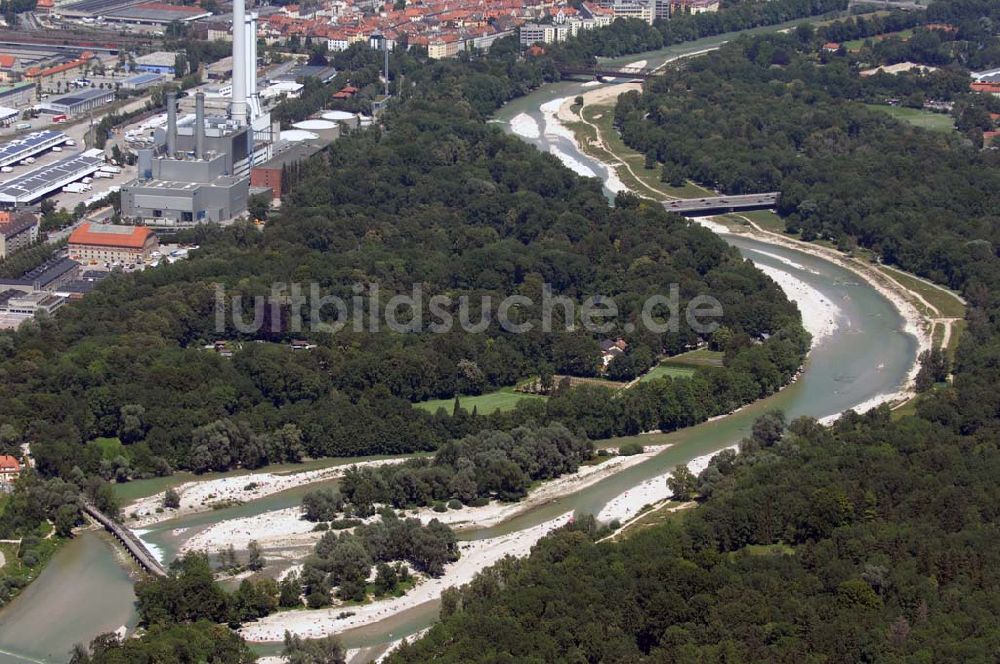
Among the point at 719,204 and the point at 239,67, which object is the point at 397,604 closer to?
the point at 719,204

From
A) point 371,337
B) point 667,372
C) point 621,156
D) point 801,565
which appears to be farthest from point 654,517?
point 621,156

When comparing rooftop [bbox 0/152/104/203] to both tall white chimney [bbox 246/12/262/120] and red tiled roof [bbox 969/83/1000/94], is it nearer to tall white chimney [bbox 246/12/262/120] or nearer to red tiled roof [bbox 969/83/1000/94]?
tall white chimney [bbox 246/12/262/120]

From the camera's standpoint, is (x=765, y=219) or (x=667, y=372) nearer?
(x=667, y=372)

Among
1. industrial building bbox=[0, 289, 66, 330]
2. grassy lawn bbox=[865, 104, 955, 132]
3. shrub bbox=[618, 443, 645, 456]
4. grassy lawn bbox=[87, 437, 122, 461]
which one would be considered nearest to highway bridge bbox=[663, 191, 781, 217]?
grassy lawn bbox=[865, 104, 955, 132]

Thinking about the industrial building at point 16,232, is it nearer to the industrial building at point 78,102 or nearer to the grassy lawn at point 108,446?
the grassy lawn at point 108,446

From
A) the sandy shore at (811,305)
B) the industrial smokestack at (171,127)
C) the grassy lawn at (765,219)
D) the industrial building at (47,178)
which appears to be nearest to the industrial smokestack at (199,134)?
the industrial smokestack at (171,127)

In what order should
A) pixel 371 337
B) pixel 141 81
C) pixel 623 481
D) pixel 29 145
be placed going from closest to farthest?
pixel 623 481 → pixel 371 337 → pixel 29 145 → pixel 141 81
